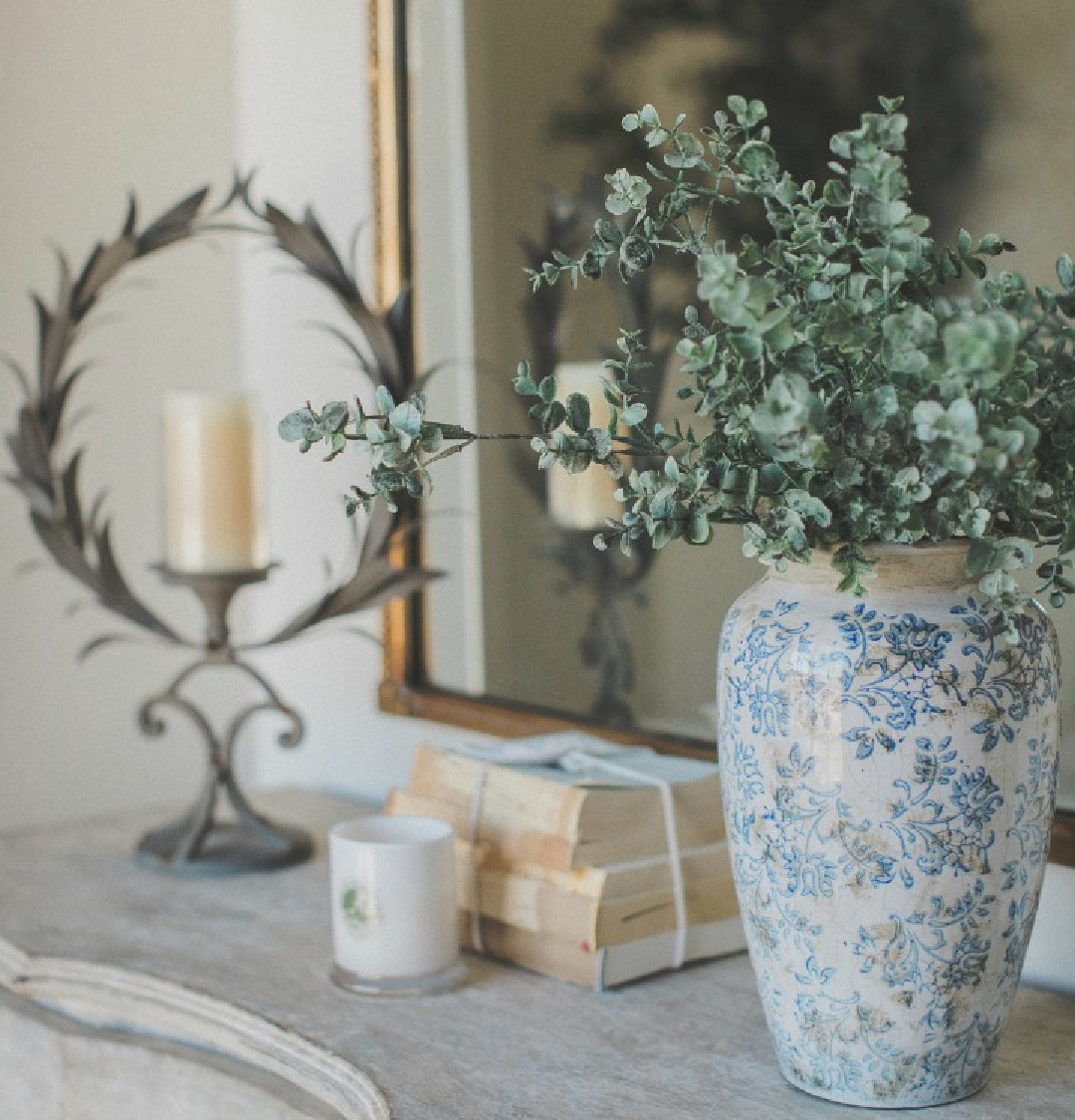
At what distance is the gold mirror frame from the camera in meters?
1.35

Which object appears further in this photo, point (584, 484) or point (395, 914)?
Answer: point (584, 484)

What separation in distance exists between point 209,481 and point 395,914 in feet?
1.53

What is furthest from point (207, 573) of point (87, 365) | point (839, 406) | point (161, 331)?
point (839, 406)

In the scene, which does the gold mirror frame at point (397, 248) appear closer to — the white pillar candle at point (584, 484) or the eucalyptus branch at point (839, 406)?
the white pillar candle at point (584, 484)

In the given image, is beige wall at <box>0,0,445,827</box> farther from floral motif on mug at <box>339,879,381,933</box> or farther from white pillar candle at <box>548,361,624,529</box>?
floral motif on mug at <box>339,879,381,933</box>

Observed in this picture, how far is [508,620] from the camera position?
1289mm

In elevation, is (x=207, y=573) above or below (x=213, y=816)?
above

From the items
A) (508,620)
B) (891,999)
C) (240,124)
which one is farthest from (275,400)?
(891,999)

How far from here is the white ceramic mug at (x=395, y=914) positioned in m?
0.93

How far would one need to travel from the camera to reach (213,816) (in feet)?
4.11

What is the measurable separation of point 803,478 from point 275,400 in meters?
0.99

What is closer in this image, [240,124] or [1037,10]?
[1037,10]

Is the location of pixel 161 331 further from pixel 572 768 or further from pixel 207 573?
pixel 572 768

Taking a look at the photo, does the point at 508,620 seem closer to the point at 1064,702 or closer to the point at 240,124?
the point at 1064,702
